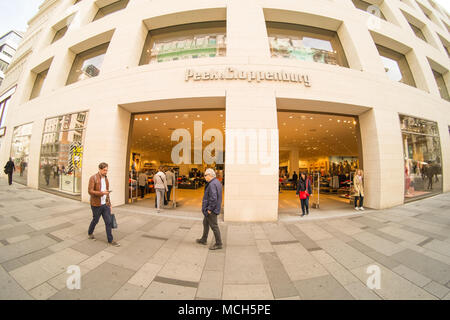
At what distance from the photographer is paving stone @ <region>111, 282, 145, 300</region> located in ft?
6.90

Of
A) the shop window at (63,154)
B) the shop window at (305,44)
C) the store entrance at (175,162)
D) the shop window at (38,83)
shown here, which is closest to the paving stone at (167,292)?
the store entrance at (175,162)

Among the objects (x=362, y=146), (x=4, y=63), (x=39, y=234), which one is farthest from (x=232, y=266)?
(x=4, y=63)

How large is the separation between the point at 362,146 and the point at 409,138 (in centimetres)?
267

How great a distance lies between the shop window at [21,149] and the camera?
425 inches

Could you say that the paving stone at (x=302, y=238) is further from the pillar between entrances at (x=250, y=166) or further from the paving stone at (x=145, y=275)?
the paving stone at (x=145, y=275)

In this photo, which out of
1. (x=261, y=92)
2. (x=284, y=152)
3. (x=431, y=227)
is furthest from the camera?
(x=284, y=152)

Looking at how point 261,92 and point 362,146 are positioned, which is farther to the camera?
point 362,146

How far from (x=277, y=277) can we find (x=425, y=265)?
304 centimetres

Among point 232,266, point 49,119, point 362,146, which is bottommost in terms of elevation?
point 232,266

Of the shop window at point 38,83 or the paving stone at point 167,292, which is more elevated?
the shop window at point 38,83

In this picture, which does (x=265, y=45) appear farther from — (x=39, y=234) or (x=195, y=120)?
(x=39, y=234)

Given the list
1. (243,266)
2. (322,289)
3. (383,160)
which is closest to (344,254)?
(322,289)

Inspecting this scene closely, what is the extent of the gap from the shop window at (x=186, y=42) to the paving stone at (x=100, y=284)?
8.23 m

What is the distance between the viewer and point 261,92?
6.03m
